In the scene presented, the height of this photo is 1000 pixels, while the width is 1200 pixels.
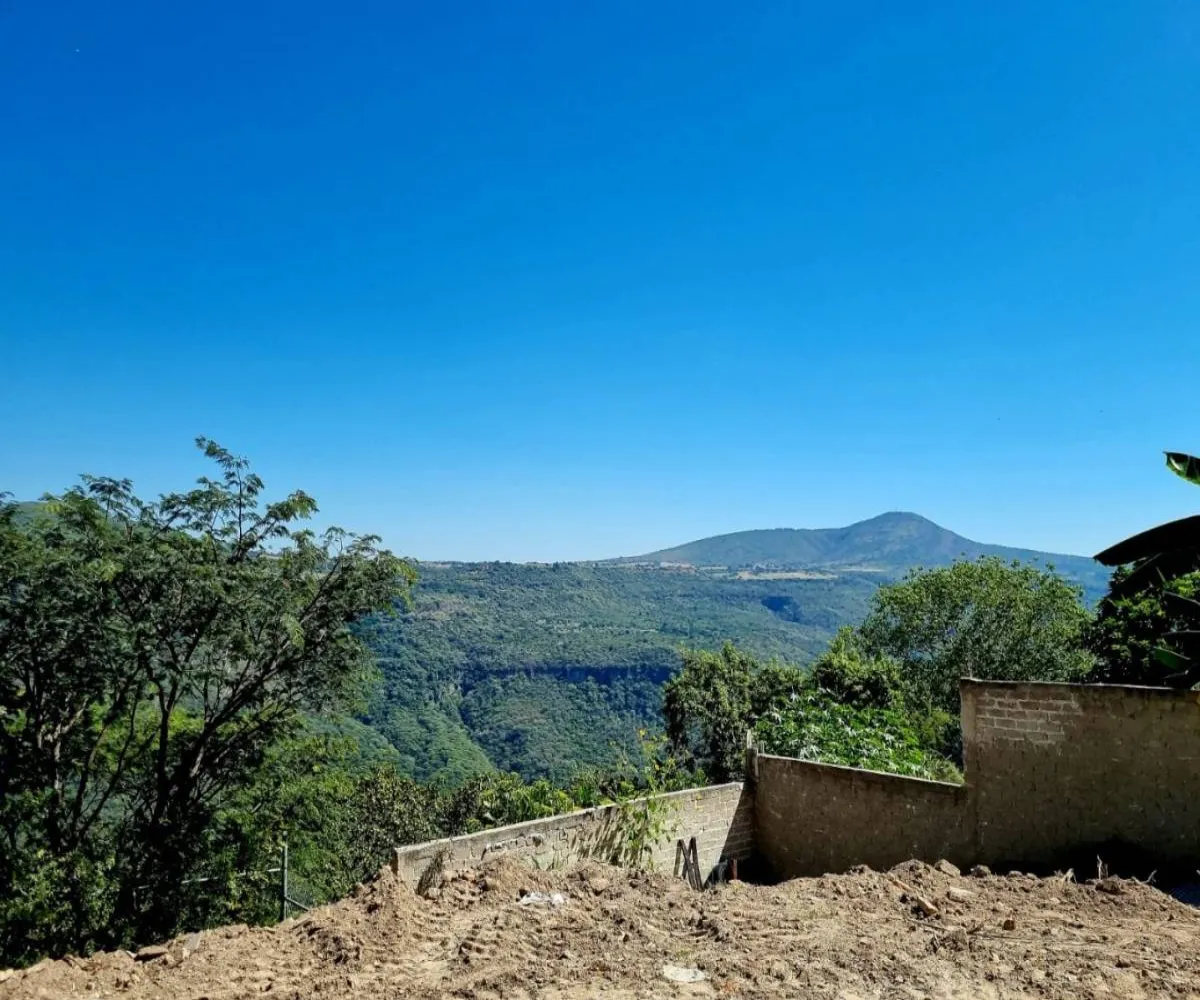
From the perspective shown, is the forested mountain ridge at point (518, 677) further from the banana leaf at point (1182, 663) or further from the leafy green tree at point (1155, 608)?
the banana leaf at point (1182, 663)

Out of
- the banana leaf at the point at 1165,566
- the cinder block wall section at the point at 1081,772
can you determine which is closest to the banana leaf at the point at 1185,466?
the banana leaf at the point at 1165,566

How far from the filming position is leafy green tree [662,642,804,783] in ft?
68.8

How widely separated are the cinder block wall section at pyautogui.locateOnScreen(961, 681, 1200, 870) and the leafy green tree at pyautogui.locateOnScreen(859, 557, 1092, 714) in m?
16.0

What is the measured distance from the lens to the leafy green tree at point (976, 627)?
78.4 feet

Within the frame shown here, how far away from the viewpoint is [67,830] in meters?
12.8

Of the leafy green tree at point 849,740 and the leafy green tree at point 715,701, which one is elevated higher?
the leafy green tree at point 849,740

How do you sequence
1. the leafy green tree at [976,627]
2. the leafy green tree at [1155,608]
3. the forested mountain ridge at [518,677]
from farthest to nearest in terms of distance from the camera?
the forested mountain ridge at [518,677] < the leafy green tree at [976,627] < the leafy green tree at [1155,608]

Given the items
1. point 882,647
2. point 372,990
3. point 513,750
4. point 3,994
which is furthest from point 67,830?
point 513,750

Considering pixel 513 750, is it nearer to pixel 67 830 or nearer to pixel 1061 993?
pixel 67 830

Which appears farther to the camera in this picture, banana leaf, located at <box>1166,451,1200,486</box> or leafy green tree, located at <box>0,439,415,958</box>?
leafy green tree, located at <box>0,439,415,958</box>

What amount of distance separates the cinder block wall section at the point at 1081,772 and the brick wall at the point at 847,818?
Result: 0.35m

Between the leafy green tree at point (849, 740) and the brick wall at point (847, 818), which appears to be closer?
the brick wall at point (847, 818)

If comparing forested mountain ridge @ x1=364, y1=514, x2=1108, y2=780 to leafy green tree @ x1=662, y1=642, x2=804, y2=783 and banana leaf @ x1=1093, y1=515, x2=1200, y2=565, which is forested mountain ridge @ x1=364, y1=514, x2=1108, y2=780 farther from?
banana leaf @ x1=1093, y1=515, x2=1200, y2=565

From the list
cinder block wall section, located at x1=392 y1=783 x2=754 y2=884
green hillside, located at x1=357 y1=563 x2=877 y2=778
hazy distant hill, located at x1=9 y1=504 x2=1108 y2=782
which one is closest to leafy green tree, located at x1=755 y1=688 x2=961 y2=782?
cinder block wall section, located at x1=392 y1=783 x2=754 y2=884
